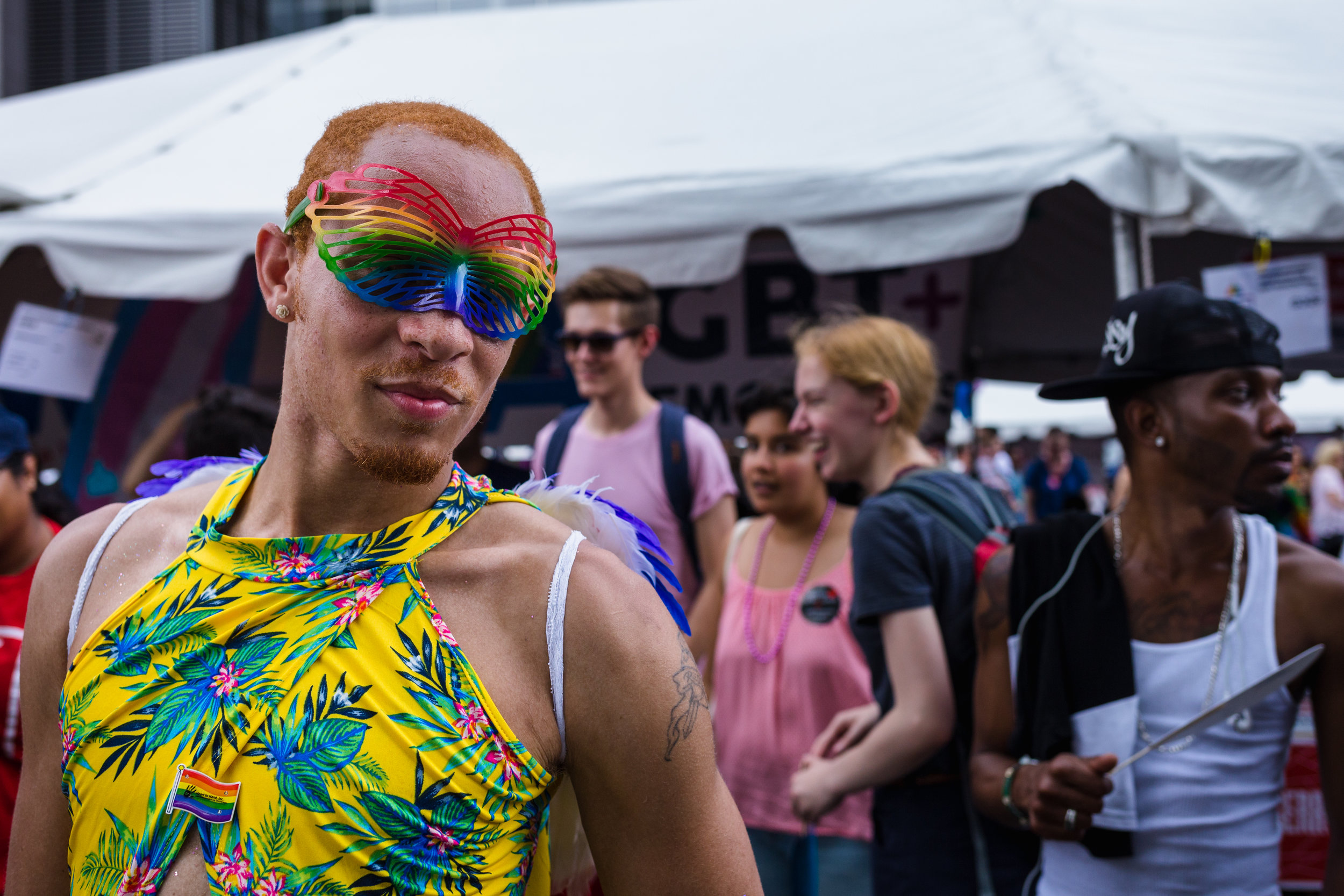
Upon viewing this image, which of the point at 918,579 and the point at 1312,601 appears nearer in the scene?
Answer: the point at 1312,601

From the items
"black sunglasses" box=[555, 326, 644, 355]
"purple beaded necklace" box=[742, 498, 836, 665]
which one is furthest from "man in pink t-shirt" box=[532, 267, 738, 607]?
"purple beaded necklace" box=[742, 498, 836, 665]

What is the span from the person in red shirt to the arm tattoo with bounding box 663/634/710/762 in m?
1.83

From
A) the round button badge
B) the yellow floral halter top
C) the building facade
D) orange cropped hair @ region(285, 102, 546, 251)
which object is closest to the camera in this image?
the yellow floral halter top

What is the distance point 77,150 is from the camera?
17.2 ft

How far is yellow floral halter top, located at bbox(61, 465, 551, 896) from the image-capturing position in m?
1.06

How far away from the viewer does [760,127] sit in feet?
14.5

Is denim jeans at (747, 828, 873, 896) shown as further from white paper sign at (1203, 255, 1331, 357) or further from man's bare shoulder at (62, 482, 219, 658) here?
white paper sign at (1203, 255, 1331, 357)

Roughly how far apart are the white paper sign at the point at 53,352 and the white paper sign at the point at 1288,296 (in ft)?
14.8

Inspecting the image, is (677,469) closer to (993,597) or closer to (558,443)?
(558,443)

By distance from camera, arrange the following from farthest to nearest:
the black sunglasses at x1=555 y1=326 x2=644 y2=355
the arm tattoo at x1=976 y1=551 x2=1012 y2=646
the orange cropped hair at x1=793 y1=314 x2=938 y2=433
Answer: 1. the black sunglasses at x1=555 y1=326 x2=644 y2=355
2. the orange cropped hair at x1=793 y1=314 x2=938 y2=433
3. the arm tattoo at x1=976 y1=551 x2=1012 y2=646

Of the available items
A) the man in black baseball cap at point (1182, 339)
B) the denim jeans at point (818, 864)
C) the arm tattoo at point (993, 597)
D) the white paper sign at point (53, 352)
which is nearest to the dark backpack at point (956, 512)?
the arm tattoo at point (993, 597)

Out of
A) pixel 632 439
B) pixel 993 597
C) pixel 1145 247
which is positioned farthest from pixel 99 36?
pixel 993 597

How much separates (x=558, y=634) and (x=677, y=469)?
2.40 meters

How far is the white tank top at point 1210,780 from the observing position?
Result: 189cm
